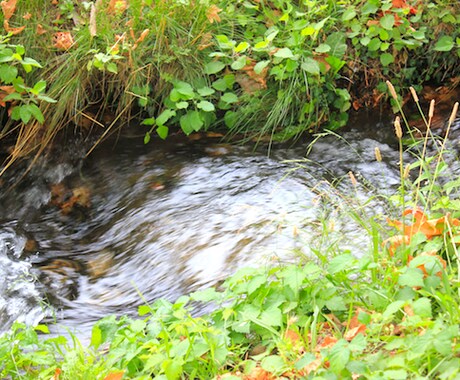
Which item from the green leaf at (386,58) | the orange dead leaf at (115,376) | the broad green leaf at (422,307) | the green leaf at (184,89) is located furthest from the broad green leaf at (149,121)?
the broad green leaf at (422,307)

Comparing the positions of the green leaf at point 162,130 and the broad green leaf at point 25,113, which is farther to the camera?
the green leaf at point 162,130

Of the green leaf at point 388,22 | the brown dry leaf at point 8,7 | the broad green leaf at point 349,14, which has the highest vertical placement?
the brown dry leaf at point 8,7

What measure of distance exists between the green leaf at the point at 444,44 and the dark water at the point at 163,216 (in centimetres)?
61

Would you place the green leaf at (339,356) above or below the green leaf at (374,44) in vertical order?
below

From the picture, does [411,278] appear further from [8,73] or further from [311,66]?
[8,73]

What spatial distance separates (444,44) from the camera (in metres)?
4.23

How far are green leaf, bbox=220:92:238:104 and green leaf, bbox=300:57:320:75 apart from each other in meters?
0.46

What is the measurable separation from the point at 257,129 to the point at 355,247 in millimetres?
1618

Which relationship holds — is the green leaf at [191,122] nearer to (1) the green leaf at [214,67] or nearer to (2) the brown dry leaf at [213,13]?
(1) the green leaf at [214,67]

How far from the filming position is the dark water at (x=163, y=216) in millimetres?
2986

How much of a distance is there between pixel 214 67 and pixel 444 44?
59.4 inches

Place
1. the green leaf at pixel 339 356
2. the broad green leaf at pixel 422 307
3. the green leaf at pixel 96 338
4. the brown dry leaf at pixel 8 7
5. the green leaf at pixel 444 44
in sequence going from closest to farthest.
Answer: the green leaf at pixel 339 356 < the broad green leaf at pixel 422 307 < the green leaf at pixel 96 338 < the brown dry leaf at pixel 8 7 < the green leaf at pixel 444 44

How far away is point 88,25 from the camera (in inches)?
160

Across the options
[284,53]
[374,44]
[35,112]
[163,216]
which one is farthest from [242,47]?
[35,112]
